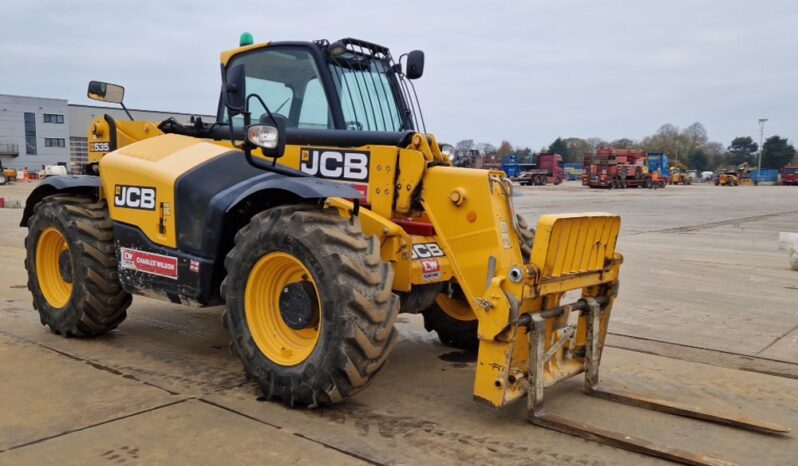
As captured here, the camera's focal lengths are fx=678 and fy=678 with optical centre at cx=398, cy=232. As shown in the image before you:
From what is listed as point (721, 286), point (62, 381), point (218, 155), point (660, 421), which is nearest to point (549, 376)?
point (660, 421)

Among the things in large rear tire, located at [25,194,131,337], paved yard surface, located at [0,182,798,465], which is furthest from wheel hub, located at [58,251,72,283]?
paved yard surface, located at [0,182,798,465]

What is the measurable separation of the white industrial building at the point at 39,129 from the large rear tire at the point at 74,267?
75702 millimetres

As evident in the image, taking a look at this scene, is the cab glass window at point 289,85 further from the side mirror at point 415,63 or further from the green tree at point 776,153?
the green tree at point 776,153

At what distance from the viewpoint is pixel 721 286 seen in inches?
362

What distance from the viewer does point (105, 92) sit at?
241 inches

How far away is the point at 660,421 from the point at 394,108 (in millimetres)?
2976

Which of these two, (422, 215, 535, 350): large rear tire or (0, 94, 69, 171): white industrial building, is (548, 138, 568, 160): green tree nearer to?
(0, 94, 69, 171): white industrial building

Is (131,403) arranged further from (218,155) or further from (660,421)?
(660,421)

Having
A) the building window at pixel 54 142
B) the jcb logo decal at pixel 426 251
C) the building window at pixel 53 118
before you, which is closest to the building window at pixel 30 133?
the building window at pixel 54 142

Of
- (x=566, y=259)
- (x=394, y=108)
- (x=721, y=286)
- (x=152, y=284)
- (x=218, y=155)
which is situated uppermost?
(x=394, y=108)

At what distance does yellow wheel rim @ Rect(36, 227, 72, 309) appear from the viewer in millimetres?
5996

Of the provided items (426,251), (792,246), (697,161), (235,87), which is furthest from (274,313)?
(697,161)

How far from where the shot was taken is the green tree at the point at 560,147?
336ft

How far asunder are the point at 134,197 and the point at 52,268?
1.46 m
